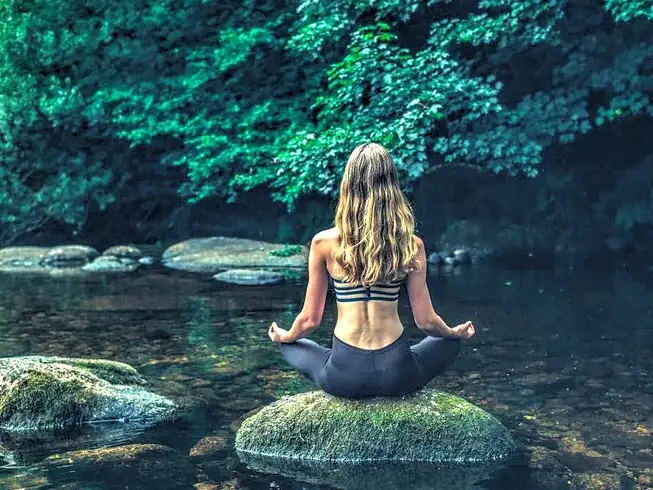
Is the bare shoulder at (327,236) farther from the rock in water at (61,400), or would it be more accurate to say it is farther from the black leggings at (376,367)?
the rock in water at (61,400)

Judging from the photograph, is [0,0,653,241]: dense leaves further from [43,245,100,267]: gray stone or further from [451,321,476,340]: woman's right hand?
[451,321,476,340]: woman's right hand

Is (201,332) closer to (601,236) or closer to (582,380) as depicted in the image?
(582,380)

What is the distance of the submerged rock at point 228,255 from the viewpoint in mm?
17750

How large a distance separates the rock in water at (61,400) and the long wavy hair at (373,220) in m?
2.23

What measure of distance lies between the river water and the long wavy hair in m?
1.29

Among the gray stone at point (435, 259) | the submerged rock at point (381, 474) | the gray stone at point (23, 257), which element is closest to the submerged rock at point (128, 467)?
the submerged rock at point (381, 474)

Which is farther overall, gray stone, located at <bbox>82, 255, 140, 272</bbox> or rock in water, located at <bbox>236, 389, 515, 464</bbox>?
gray stone, located at <bbox>82, 255, 140, 272</bbox>

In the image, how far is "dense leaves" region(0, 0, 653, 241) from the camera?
15.6m

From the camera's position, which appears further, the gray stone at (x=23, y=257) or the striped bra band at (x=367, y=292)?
the gray stone at (x=23, y=257)

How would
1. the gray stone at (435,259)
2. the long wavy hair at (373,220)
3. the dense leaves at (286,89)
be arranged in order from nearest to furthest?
the long wavy hair at (373,220)
the dense leaves at (286,89)
the gray stone at (435,259)

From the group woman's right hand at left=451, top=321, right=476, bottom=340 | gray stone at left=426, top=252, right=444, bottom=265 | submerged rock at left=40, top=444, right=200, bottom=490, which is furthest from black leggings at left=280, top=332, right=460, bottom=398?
gray stone at left=426, top=252, right=444, bottom=265

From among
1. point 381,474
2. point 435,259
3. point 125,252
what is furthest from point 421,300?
point 125,252

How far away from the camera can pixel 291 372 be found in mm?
7855

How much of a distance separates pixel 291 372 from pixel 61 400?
230 centimetres
